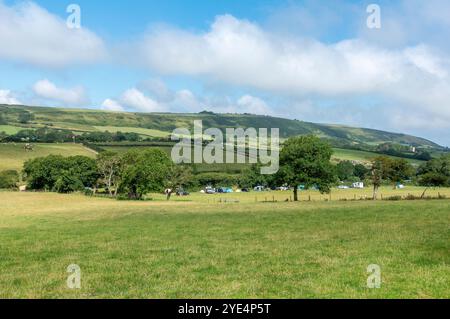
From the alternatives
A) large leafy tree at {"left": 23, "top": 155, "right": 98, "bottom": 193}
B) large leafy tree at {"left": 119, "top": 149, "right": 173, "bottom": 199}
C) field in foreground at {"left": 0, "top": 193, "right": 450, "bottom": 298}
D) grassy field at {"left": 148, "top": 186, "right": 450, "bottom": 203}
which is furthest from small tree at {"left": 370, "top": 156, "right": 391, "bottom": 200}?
large leafy tree at {"left": 23, "top": 155, "right": 98, "bottom": 193}

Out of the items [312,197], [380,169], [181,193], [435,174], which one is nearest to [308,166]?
[380,169]

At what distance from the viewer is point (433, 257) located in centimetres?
1897

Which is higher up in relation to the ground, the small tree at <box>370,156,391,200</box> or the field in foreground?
the small tree at <box>370,156,391,200</box>

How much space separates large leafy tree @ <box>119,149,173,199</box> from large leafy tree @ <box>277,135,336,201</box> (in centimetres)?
3031

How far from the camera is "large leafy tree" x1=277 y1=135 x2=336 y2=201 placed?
3393 inches

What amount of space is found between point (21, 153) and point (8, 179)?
41.7m

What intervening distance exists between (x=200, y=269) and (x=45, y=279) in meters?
5.81

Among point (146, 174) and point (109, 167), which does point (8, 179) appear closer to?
point (109, 167)

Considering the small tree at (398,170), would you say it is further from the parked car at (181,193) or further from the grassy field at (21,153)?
the grassy field at (21,153)

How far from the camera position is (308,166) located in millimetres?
86062

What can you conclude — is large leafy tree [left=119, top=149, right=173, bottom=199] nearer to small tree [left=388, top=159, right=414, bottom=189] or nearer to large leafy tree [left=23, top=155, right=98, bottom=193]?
large leafy tree [left=23, top=155, right=98, bottom=193]

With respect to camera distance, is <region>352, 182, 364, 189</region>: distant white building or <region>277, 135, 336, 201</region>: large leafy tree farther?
<region>352, 182, 364, 189</region>: distant white building

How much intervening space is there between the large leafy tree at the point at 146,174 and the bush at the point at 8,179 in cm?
5775

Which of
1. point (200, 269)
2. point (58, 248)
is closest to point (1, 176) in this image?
point (58, 248)
